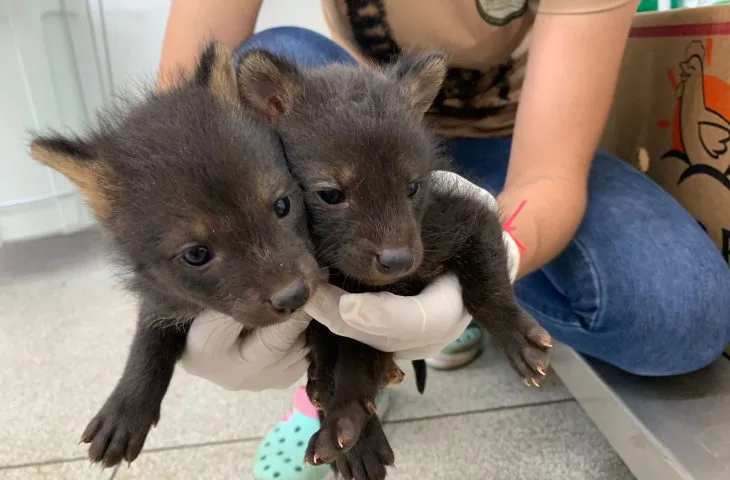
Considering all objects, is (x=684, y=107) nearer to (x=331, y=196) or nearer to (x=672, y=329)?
(x=672, y=329)

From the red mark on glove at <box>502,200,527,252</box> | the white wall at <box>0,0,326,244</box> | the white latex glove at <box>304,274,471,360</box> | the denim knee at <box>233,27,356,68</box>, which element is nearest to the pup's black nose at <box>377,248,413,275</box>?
the white latex glove at <box>304,274,471,360</box>

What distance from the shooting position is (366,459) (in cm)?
110

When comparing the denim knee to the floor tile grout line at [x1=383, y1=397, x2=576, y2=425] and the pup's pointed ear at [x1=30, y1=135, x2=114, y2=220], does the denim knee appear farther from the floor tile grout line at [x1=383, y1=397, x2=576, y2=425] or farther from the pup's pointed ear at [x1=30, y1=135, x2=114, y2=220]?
the floor tile grout line at [x1=383, y1=397, x2=576, y2=425]

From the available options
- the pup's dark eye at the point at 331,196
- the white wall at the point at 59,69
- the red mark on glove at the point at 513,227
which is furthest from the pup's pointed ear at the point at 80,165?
the white wall at the point at 59,69

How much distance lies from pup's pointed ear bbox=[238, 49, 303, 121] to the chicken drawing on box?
1.17m

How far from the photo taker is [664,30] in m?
1.81

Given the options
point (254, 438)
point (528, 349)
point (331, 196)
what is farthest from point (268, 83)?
point (254, 438)

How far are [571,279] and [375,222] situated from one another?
0.85 metres

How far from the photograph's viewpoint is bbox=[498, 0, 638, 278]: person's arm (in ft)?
4.81

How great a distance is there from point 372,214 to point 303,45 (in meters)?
0.88

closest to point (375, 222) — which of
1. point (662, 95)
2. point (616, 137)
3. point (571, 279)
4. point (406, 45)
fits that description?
point (571, 279)

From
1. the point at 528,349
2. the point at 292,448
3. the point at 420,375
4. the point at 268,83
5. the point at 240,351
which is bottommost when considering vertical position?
the point at 292,448

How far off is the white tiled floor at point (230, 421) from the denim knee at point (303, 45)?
812 mm

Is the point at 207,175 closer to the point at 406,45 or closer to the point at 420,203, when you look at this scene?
the point at 420,203
